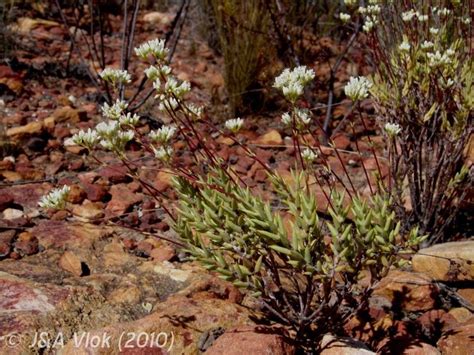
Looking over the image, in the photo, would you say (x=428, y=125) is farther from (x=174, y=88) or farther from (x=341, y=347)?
(x=174, y=88)

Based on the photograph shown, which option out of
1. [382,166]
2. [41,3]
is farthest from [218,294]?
[41,3]

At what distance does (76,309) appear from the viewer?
209 cm

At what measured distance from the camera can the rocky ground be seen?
1915 millimetres

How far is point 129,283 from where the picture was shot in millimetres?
2305

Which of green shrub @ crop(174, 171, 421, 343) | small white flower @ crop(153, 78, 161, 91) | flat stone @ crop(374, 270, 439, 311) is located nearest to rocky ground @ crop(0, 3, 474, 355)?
flat stone @ crop(374, 270, 439, 311)

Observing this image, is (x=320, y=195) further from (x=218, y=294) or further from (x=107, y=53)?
(x=107, y=53)

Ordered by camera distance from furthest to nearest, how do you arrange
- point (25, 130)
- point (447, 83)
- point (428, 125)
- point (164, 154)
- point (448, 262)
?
point (25, 130) < point (428, 125) < point (448, 262) < point (447, 83) < point (164, 154)

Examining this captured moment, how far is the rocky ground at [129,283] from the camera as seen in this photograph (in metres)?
1.92

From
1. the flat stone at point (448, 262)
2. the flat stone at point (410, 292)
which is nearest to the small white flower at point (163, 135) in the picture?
the flat stone at point (410, 292)

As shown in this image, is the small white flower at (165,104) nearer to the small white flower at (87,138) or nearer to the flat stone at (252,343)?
the small white flower at (87,138)

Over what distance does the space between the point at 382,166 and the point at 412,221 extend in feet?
2.35

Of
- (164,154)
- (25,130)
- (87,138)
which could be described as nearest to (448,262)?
(164,154)

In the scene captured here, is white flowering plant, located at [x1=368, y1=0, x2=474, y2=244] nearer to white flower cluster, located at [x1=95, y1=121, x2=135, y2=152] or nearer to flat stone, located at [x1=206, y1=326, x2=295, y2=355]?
flat stone, located at [x1=206, y1=326, x2=295, y2=355]

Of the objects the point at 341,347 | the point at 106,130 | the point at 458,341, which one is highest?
the point at 106,130
